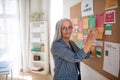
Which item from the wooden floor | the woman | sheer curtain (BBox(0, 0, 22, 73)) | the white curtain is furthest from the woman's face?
sheer curtain (BBox(0, 0, 22, 73))

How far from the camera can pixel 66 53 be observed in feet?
4.41

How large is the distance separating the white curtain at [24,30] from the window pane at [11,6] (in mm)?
241

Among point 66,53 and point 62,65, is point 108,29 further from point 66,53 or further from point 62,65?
point 62,65

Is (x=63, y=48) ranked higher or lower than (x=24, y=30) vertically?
lower

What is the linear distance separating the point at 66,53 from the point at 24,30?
4.08m

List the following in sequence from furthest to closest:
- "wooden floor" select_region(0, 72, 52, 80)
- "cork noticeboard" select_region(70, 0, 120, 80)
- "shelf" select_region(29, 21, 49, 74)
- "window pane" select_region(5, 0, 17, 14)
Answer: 1. "window pane" select_region(5, 0, 17, 14)
2. "shelf" select_region(29, 21, 49, 74)
3. "wooden floor" select_region(0, 72, 52, 80)
4. "cork noticeboard" select_region(70, 0, 120, 80)

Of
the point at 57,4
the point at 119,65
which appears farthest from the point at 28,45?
the point at 119,65

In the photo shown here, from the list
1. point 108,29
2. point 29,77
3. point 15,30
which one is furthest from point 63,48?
point 15,30

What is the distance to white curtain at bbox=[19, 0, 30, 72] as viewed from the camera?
5141 mm

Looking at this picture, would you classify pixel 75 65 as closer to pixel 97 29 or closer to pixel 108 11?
pixel 97 29

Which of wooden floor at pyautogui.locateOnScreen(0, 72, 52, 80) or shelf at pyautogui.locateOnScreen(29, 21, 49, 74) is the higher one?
shelf at pyautogui.locateOnScreen(29, 21, 49, 74)

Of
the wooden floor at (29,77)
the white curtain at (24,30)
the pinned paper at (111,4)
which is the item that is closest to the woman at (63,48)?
the pinned paper at (111,4)

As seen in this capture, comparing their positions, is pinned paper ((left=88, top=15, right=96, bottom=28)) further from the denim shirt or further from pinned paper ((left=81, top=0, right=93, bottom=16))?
the denim shirt

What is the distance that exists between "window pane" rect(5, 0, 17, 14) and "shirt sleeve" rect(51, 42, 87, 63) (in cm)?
415
